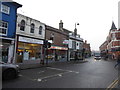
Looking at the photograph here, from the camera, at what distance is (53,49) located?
23359 millimetres

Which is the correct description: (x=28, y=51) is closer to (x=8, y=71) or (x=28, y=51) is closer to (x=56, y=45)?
(x=56, y=45)

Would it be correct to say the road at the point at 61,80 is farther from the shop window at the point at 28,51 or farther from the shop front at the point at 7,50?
the shop window at the point at 28,51

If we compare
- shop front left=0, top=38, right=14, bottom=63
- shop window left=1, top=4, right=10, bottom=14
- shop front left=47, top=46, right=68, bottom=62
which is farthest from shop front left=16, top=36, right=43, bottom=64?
shop window left=1, top=4, right=10, bottom=14

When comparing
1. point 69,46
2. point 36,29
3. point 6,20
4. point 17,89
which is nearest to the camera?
point 17,89

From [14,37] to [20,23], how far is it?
2.44 m

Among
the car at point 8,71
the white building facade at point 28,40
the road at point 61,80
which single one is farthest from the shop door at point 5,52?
the car at point 8,71

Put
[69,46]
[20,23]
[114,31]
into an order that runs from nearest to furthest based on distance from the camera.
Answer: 1. [20,23]
2. [69,46]
3. [114,31]

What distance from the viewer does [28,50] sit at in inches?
712

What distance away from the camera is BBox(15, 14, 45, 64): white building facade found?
1666cm

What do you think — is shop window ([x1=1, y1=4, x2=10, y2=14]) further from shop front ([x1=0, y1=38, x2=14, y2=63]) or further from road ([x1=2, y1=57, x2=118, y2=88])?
road ([x1=2, y1=57, x2=118, y2=88])

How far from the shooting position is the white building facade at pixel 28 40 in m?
16.7

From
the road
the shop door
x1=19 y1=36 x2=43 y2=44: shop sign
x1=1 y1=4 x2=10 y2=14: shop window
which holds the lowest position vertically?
the road

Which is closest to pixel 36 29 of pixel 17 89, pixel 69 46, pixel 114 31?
pixel 69 46

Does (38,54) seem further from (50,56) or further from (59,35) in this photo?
(59,35)
